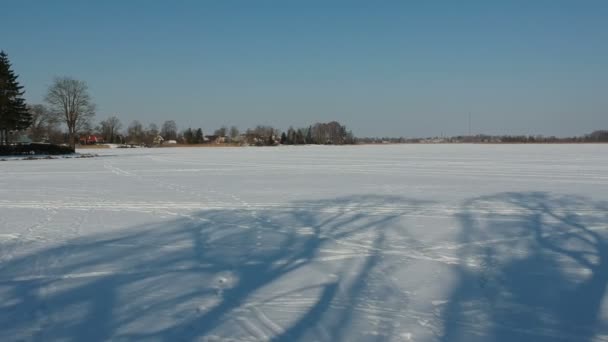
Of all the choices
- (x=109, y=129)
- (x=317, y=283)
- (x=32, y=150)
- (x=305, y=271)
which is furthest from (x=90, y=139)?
(x=317, y=283)

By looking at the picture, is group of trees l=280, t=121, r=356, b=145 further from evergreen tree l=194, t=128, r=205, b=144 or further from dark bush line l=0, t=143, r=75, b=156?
dark bush line l=0, t=143, r=75, b=156

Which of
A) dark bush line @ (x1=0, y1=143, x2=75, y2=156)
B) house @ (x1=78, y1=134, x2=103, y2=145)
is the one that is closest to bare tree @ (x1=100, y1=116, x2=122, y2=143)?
house @ (x1=78, y1=134, x2=103, y2=145)

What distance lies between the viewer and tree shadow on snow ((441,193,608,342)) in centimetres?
391

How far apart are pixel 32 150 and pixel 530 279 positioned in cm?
5104

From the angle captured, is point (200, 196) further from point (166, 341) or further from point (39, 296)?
point (166, 341)

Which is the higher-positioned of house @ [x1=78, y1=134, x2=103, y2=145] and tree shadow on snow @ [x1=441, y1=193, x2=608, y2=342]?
house @ [x1=78, y1=134, x2=103, y2=145]

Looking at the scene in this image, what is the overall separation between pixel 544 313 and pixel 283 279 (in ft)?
9.42

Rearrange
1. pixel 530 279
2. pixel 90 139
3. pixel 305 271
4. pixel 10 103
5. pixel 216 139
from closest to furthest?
pixel 530 279 → pixel 305 271 → pixel 10 103 → pixel 90 139 → pixel 216 139

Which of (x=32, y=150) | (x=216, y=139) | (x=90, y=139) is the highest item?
(x=216, y=139)

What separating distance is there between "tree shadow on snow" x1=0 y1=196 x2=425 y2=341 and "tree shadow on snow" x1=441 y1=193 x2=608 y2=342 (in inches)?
37.1

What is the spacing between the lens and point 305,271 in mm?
5492

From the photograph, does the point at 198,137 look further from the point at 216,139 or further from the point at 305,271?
the point at 305,271

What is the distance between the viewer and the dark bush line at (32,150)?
139 ft

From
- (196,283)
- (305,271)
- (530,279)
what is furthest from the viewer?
(305,271)
